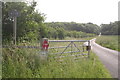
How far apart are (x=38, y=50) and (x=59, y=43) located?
1468 millimetres

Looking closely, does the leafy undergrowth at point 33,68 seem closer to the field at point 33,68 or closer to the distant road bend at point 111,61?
the field at point 33,68

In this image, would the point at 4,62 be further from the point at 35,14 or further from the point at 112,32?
the point at 112,32

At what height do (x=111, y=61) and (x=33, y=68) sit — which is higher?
(x=33, y=68)

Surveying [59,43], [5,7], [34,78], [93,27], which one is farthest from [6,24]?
[93,27]

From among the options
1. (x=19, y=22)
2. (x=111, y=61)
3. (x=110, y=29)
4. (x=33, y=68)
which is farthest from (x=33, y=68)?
(x=110, y=29)

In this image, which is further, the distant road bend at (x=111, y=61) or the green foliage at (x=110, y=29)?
the green foliage at (x=110, y=29)

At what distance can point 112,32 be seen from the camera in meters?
17.8

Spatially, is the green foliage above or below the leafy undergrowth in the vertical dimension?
above

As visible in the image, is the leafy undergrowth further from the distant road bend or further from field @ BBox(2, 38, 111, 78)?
the distant road bend

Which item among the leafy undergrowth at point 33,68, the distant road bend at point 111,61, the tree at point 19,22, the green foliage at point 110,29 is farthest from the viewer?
the green foliage at point 110,29

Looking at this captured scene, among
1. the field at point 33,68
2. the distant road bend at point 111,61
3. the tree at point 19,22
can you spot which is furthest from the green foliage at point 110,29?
the field at point 33,68

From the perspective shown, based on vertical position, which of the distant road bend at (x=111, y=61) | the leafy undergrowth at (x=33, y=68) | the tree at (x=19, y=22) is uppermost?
the tree at (x=19, y=22)

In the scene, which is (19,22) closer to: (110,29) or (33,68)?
(33,68)

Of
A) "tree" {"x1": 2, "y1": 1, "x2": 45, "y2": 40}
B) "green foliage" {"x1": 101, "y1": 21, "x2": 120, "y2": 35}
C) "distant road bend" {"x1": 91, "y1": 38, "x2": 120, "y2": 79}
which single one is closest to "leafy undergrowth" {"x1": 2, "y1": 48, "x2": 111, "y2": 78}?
"distant road bend" {"x1": 91, "y1": 38, "x2": 120, "y2": 79}
